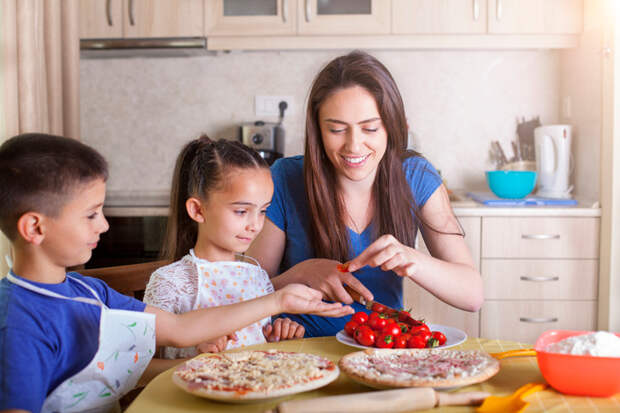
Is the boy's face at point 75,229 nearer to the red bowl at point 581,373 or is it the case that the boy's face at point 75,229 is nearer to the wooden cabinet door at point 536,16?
the red bowl at point 581,373

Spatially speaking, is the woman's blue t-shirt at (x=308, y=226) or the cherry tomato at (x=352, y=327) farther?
the woman's blue t-shirt at (x=308, y=226)

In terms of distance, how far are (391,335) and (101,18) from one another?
8.16ft

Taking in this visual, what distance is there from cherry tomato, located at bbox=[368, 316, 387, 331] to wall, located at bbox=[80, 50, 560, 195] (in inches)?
88.0

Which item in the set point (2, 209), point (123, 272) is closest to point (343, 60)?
point (123, 272)

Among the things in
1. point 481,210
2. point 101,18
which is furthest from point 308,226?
point 101,18

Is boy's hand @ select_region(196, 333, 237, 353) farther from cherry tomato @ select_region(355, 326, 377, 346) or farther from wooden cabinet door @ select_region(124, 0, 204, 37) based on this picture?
wooden cabinet door @ select_region(124, 0, 204, 37)

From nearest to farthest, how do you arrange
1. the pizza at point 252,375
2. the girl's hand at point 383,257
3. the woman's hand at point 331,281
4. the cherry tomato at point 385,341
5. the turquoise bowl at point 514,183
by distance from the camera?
the pizza at point 252,375 < the cherry tomato at point 385,341 < the girl's hand at point 383,257 < the woman's hand at point 331,281 < the turquoise bowl at point 514,183

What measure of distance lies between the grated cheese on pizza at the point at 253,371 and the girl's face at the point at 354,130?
2.02 feet

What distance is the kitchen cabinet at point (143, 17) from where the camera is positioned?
2.99 metres

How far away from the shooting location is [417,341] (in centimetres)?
110

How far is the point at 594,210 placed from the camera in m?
2.75

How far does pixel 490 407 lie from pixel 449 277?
0.58m

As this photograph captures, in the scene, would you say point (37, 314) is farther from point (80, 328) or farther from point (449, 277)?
point (449, 277)

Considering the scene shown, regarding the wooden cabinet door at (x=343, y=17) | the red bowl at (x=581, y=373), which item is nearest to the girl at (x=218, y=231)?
the red bowl at (x=581, y=373)
